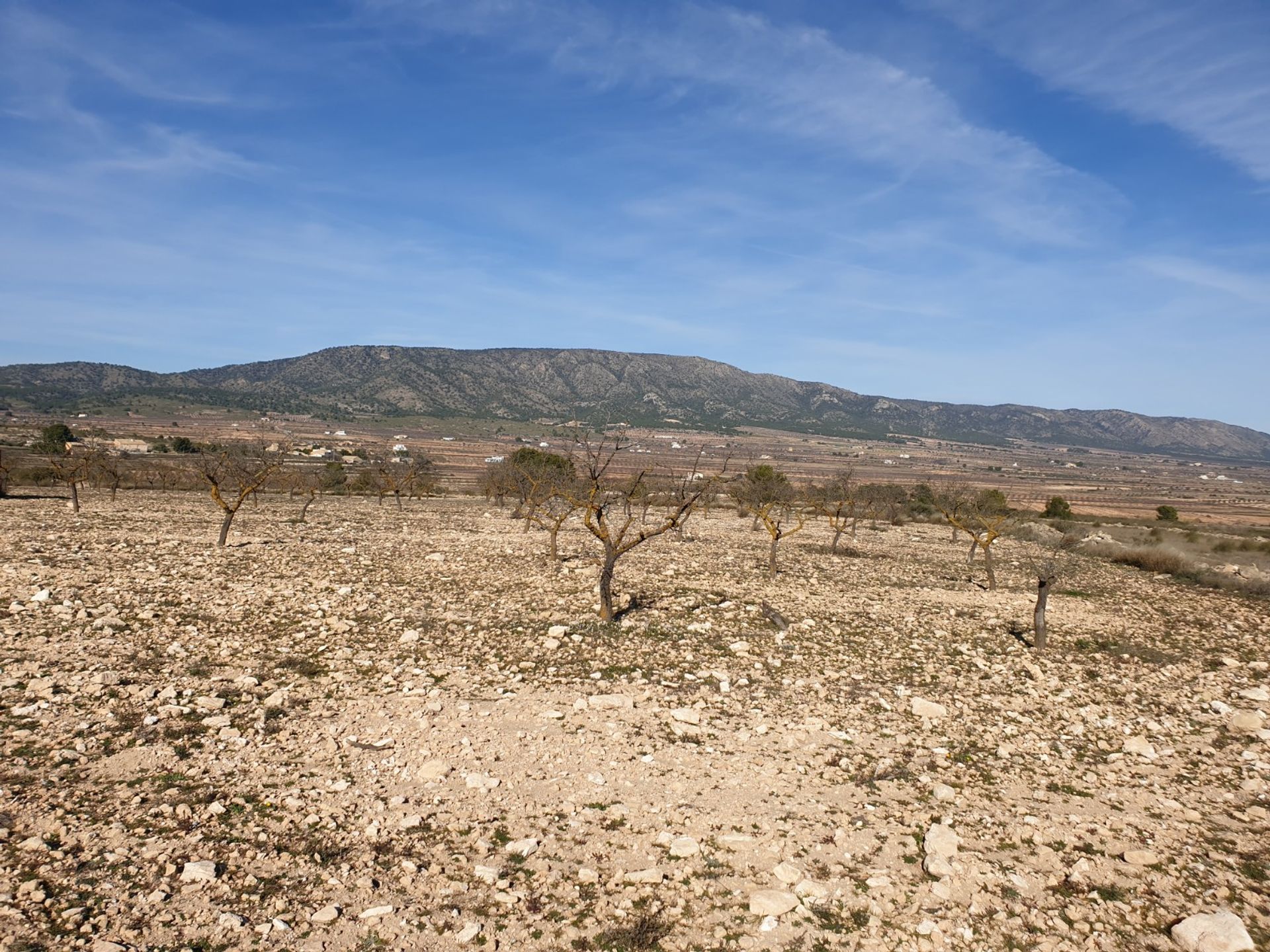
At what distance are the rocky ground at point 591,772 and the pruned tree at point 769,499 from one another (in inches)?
530

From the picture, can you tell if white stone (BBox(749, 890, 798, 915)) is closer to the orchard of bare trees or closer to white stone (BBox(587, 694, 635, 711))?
white stone (BBox(587, 694, 635, 711))

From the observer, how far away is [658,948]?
6.32m

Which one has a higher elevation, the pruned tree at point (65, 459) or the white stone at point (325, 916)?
the pruned tree at point (65, 459)

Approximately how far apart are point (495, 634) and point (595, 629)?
87.0 inches

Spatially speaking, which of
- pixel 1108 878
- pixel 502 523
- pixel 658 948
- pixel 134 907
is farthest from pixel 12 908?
pixel 502 523

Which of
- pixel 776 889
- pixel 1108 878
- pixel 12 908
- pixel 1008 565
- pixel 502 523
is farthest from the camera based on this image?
pixel 502 523

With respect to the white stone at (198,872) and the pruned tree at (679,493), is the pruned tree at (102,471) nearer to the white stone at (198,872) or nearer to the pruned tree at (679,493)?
the pruned tree at (679,493)

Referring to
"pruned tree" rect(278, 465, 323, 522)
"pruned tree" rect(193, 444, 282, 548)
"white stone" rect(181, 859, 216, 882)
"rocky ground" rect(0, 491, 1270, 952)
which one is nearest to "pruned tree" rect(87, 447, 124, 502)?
"pruned tree" rect(278, 465, 323, 522)

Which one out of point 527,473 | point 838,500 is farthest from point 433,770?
point 838,500

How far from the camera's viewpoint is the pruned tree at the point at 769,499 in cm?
3669

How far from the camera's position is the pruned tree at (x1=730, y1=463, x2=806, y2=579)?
36.7 m

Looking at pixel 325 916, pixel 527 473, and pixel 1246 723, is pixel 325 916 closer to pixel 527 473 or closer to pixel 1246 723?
pixel 1246 723

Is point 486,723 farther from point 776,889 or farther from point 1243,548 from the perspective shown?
point 1243,548

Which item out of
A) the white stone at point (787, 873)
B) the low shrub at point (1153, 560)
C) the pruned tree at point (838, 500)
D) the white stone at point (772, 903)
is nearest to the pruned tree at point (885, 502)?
the pruned tree at point (838, 500)
